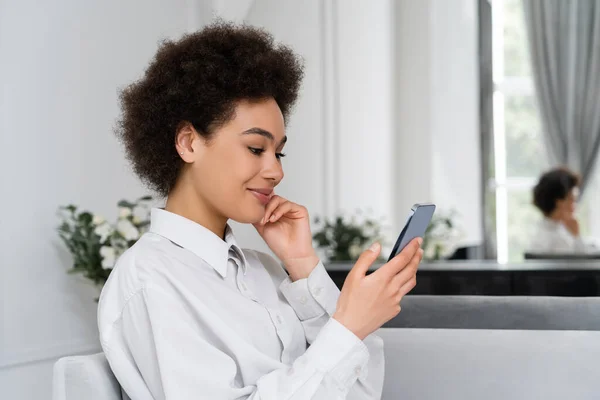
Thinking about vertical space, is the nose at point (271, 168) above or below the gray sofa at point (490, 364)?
above

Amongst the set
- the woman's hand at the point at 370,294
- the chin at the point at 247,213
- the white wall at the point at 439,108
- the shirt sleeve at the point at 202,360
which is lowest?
the shirt sleeve at the point at 202,360

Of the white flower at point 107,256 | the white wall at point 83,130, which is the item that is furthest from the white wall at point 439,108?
the white flower at point 107,256

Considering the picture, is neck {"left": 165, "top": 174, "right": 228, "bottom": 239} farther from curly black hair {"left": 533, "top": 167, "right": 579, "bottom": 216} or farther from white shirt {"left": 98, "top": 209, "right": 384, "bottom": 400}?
curly black hair {"left": 533, "top": 167, "right": 579, "bottom": 216}

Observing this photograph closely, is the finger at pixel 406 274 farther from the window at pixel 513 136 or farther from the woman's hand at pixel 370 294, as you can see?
the window at pixel 513 136

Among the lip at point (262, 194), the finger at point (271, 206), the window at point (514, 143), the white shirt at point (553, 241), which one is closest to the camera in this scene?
the lip at point (262, 194)

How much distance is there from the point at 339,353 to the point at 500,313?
0.60 metres

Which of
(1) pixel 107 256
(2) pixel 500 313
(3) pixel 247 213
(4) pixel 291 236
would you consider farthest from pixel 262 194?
(1) pixel 107 256

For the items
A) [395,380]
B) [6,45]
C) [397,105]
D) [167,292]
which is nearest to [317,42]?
[397,105]

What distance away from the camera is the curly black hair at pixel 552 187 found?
6973 millimetres

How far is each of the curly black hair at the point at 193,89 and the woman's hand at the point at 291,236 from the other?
8.8 inches

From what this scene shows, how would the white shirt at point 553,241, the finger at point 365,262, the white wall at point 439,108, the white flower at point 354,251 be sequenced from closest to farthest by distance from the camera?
the finger at point 365,262
the white flower at point 354,251
the white shirt at point 553,241
the white wall at point 439,108

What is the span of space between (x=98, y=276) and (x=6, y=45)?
0.85 metres

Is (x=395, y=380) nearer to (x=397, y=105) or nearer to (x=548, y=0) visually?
(x=397, y=105)

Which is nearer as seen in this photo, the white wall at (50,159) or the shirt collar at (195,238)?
the shirt collar at (195,238)
